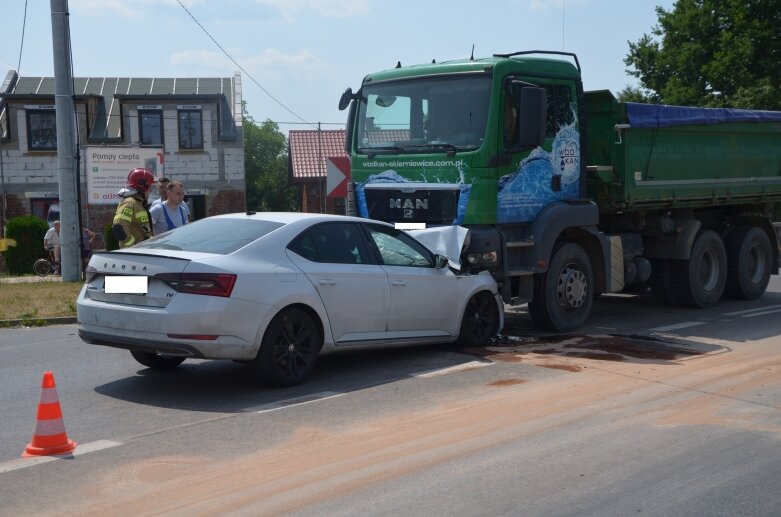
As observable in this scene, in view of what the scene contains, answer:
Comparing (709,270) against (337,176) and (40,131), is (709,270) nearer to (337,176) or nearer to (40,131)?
(337,176)

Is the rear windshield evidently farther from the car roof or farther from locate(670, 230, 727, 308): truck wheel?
locate(670, 230, 727, 308): truck wheel

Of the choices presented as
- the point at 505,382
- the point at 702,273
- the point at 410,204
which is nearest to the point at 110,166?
the point at 410,204

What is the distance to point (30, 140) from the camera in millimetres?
36469

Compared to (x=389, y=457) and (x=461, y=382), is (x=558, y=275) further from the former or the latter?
(x=389, y=457)

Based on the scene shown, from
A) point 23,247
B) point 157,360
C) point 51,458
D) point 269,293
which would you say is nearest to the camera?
point 51,458

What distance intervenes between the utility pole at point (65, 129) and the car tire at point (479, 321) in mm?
10046

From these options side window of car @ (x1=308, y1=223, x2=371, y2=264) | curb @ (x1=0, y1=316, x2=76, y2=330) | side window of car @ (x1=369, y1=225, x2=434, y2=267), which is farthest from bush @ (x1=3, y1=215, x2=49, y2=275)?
side window of car @ (x1=308, y1=223, x2=371, y2=264)

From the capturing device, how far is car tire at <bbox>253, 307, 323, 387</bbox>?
775 cm

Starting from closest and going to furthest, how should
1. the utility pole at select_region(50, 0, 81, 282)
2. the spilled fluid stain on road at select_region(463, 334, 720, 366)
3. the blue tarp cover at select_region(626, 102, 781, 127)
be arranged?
the spilled fluid stain on road at select_region(463, 334, 720, 366) < the blue tarp cover at select_region(626, 102, 781, 127) < the utility pole at select_region(50, 0, 81, 282)

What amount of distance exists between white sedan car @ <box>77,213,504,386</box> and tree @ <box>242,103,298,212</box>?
63.1m

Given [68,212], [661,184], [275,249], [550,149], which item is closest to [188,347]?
[275,249]

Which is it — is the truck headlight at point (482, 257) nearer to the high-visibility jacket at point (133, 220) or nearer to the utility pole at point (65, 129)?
the high-visibility jacket at point (133, 220)

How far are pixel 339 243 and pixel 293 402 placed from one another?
1768 millimetres

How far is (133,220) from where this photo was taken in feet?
34.8
